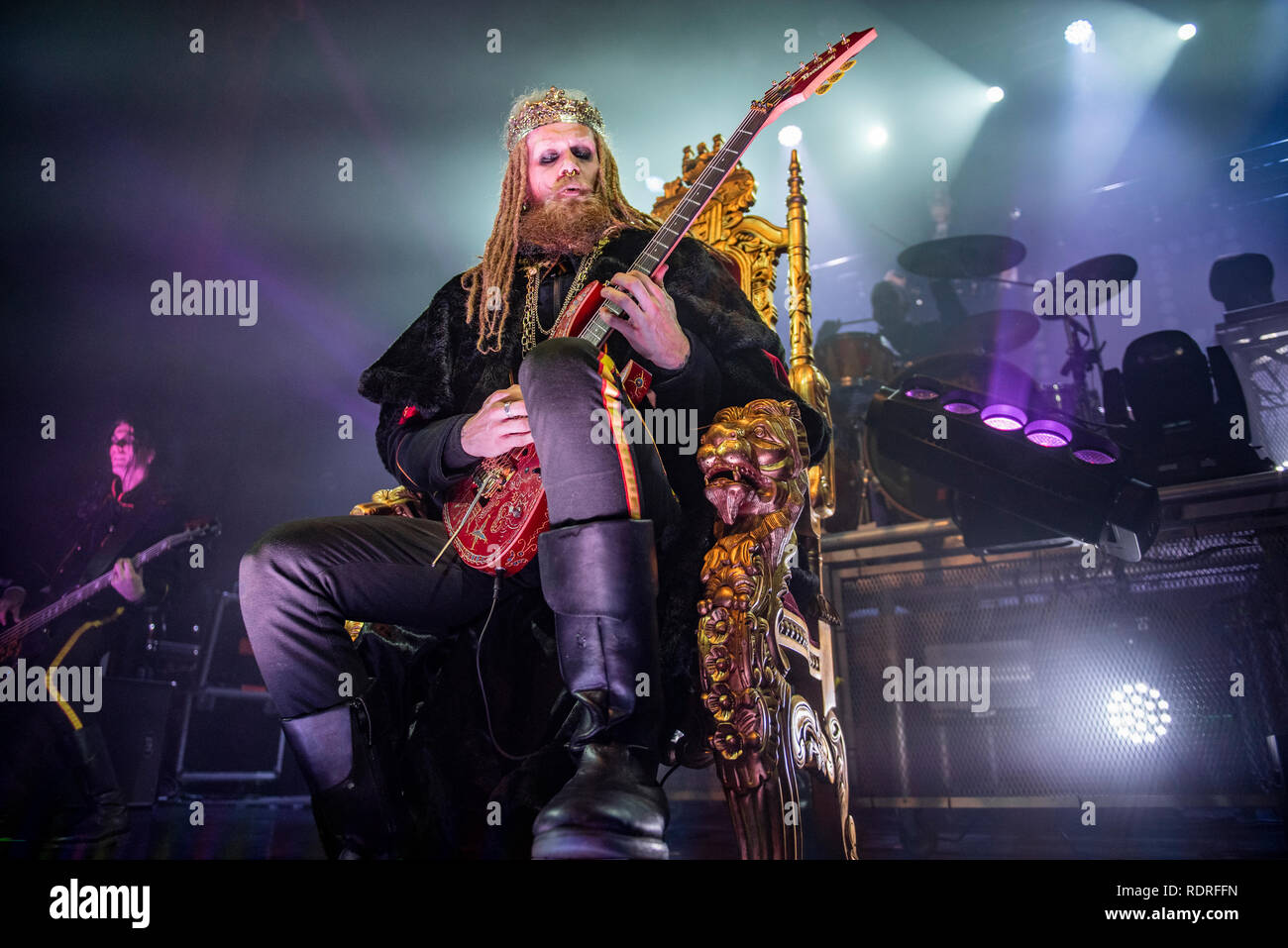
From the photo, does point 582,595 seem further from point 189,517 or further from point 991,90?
point 991,90

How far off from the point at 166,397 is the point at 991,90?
6110 mm

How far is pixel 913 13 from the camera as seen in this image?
5250mm

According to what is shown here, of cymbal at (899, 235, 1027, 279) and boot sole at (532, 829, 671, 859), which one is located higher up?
cymbal at (899, 235, 1027, 279)

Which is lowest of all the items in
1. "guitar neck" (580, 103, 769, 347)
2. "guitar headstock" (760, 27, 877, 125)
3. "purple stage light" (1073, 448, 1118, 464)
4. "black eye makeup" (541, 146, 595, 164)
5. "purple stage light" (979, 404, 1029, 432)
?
"purple stage light" (1073, 448, 1118, 464)

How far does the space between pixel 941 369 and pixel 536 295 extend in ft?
11.4

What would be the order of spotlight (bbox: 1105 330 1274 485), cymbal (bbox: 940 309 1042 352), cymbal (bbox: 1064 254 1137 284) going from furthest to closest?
cymbal (bbox: 940 309 1042 352) → cymbal (bbox: 1064 254 1137 284) → spotlight (bbox: 1105 330 1274 485)

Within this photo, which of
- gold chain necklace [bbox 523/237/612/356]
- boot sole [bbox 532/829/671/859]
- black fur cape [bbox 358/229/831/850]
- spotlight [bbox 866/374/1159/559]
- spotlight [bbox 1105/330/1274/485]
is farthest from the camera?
spotlight [bbox 1105/330/1274/485]

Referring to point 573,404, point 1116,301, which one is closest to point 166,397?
point 573,404

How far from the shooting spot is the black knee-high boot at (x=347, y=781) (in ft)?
3.73

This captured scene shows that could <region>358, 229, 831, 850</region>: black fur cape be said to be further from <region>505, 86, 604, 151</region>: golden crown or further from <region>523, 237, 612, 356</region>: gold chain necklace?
<region>505, 86, 604, 151</region>: golden crown

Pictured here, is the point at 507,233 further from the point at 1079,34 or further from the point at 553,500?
the point at 1079,34

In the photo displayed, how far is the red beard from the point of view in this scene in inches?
68.9

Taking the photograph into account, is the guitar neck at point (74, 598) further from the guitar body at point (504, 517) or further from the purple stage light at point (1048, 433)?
the purple stage light at point (1048, 433)

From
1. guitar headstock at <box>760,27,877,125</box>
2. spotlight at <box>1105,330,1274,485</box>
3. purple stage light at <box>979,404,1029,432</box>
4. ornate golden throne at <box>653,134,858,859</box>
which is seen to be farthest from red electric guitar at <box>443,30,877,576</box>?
spotlight at <box>1105,330,1274,485</box>
